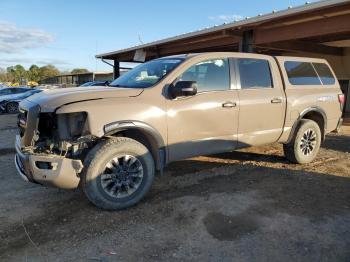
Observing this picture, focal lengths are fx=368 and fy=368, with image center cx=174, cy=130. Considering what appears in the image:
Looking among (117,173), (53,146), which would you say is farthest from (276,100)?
(53,146)

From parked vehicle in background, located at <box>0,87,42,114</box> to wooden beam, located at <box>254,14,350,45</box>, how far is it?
42.3ft

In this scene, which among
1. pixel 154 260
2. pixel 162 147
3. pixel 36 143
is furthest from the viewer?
pixel 162 147

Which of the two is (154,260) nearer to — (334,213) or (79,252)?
(79,252)

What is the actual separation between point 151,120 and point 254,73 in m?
2.14

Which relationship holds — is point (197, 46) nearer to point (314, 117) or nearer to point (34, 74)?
point (314, 117)

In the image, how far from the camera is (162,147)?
4.82 m

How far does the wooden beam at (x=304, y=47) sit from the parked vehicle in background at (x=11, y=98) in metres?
12.7

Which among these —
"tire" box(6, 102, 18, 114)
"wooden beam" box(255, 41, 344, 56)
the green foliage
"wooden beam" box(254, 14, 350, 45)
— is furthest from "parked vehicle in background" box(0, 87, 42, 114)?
the green foliage

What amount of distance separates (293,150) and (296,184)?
1.14 metres

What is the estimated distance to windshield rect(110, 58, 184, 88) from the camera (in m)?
5.06

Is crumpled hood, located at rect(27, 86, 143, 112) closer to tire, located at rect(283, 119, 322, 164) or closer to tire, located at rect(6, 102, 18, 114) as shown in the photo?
tire, located at rect(283, 119, 322, 164)

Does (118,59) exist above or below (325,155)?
above

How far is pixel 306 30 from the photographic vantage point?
1109 cm

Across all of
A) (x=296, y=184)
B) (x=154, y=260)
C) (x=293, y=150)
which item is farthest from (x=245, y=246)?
(x=293, y=150)
